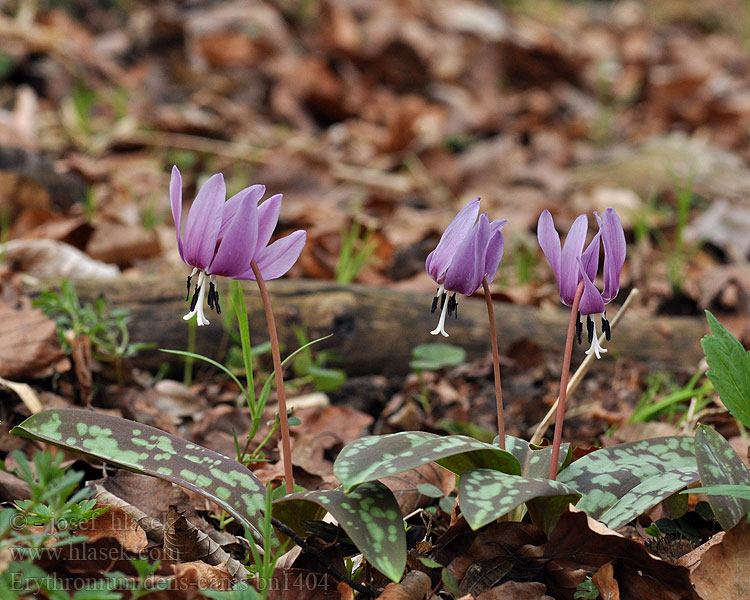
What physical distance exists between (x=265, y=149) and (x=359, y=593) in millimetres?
4226


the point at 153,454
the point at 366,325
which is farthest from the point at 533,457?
the point at 366,325

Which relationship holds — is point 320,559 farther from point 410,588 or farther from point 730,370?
point 730,370

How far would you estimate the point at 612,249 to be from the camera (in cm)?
149

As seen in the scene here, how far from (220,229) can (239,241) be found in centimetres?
7

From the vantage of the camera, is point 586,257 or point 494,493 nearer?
point 494,493

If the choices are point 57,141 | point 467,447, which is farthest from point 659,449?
point 57,141

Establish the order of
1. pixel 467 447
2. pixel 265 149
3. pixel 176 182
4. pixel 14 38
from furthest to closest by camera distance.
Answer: pixel 14 38
pixel 265 149
pixel 176 182
pixel 467 447

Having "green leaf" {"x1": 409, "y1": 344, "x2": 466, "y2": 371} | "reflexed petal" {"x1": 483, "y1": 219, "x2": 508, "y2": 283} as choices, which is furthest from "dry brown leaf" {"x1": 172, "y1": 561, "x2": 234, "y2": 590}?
"green leaf" {"x1": 409, "y1": 344, "x2": 466, "y2": 371}

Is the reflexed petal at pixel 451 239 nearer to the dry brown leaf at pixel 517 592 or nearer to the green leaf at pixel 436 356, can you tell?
the dry brown leaf at pixel 517 592

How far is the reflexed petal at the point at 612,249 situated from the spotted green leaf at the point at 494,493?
421mm

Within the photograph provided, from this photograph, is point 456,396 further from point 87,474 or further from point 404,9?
point 404,9

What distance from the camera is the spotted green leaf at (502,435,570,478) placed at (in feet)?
5.31

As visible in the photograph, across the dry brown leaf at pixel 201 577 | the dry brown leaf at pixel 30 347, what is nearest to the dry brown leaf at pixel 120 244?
the dry brown leaf at pixel 30 347

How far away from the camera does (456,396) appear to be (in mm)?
2811
